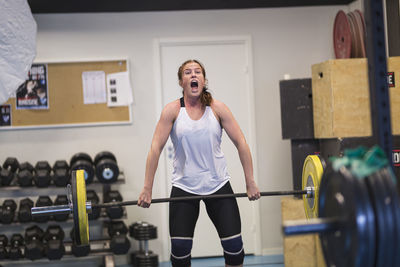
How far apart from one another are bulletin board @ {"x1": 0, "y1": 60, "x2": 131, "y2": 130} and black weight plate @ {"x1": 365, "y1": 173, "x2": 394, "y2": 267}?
11.6 feet

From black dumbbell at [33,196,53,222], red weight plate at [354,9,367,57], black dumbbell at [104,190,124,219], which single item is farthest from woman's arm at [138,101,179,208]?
red weight plate at [354,9,367,57]

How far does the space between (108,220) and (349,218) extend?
329 cm

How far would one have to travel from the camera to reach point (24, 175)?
4375mm

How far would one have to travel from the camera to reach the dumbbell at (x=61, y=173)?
4.41 meters

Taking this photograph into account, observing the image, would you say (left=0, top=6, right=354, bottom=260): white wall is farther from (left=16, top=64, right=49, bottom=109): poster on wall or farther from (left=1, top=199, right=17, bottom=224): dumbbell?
(left=1, top=199, right=17, bottom=224): dumbbell

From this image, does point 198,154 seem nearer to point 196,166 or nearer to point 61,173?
point 196,166

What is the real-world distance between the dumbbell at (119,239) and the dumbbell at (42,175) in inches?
26.2

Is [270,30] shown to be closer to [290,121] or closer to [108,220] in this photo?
[290,121]

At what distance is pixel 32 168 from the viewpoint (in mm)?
4543

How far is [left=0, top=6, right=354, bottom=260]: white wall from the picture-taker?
4805 millimetres

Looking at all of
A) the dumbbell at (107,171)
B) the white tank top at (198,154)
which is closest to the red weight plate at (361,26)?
the white tank top at (198,154)

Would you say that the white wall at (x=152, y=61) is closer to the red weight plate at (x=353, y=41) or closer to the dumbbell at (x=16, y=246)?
the red weight plate at (x=353, y=41)

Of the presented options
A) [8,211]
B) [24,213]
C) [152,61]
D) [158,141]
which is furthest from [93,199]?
[158,141]

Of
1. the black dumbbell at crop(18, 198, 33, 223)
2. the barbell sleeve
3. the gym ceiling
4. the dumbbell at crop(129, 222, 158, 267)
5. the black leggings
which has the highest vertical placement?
the gym ceiling
